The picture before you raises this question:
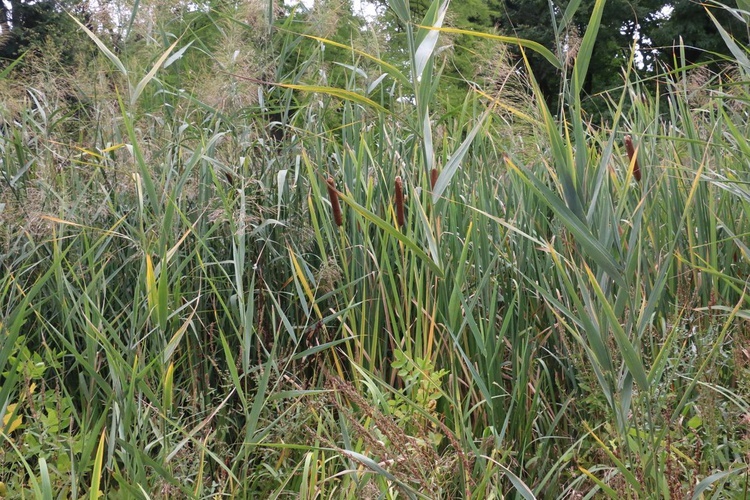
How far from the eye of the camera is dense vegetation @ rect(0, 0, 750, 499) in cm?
151

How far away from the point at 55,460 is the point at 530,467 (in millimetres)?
1263

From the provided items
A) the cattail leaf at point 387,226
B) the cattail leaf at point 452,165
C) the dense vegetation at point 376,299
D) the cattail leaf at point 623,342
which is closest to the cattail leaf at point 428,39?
the dense vegetation at point 376,299

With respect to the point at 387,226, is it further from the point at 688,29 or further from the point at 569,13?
the point at 688,29

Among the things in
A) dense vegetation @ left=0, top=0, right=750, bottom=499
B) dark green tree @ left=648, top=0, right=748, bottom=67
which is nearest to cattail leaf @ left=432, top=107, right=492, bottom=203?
dense vegetation @ left=0, top=0, right=750, bottom=499

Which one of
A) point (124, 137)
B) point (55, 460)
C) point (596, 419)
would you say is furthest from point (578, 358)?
point (124, 137)

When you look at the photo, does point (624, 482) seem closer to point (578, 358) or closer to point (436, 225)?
point (578, 358)

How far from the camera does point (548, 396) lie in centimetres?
234

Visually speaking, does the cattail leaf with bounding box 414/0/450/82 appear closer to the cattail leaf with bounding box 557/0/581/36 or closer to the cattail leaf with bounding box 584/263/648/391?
the cattail leaf with bounding box 557/0/581/36

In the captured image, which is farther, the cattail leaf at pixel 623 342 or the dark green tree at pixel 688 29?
the dark green tree at pixel 688 29

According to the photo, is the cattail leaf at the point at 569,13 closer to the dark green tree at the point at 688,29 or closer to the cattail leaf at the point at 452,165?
the cattail leaf at the point at 452,165

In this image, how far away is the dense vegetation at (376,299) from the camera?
1514 millimetres

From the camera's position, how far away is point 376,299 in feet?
7.14

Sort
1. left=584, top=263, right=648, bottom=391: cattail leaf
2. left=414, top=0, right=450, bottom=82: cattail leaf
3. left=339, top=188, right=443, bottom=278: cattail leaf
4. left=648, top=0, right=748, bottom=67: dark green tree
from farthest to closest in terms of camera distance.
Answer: left=648, top=0, right=748, bottom=67: dark green tree
left=414, top=0, right=450, bottom=82: cattail leaf
left=339, top=188, right=443, bottom=278: cattail leaf
left=584, top=263, right=648, bottom=391: cattail leaf

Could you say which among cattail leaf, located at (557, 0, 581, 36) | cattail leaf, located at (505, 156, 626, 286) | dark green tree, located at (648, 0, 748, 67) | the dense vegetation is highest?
dark green tree, located at (648, 0, 748, 67)
